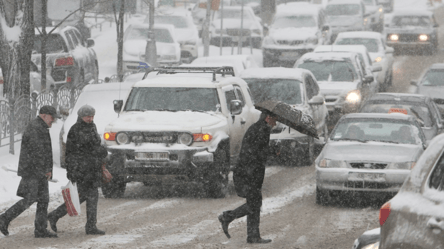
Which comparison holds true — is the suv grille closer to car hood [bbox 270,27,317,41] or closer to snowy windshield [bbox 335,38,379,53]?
snowy windshield [bbox 335,38,379,53]

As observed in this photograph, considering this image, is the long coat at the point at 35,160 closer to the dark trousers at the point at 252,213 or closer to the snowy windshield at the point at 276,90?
the dark trousers at the point at 252,213

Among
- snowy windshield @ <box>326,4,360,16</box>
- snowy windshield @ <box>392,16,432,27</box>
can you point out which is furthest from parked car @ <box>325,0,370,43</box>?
snowy windshield @ <box>392,16,432,27</box>

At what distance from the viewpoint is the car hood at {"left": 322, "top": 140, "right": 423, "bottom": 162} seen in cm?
1162

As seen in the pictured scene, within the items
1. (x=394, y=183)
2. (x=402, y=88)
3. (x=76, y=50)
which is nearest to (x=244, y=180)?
(x=394, y=183)

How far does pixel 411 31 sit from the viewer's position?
35.9m

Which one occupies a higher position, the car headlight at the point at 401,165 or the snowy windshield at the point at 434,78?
the car headlight at the point at 401,165

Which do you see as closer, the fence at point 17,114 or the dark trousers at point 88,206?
the dark trousers at point 88,206

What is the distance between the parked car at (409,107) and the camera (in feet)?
52.6

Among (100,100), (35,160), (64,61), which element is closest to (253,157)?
(35,160)

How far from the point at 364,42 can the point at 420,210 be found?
987 inches

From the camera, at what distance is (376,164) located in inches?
456

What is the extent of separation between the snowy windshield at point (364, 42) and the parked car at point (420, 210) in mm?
24271

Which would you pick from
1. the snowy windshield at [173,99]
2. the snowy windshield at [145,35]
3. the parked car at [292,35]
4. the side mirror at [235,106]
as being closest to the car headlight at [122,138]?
the snowy windshield at [173,99]

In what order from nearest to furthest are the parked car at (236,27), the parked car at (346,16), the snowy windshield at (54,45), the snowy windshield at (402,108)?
the snowy windshield at (402,108)
the snowy windshield at (54,45)
the parked car at (236,27)
the parked car at (346,16)
